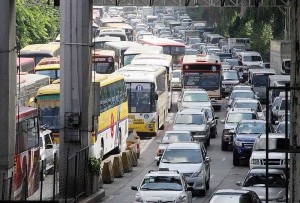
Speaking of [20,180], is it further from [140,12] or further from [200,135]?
[140,12]

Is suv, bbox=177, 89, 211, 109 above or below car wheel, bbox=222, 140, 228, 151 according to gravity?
above

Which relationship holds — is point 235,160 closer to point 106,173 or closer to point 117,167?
point 117,167

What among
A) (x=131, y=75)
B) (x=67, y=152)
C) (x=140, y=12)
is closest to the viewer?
(x=67, y=152)

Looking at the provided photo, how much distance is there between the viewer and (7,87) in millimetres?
28438

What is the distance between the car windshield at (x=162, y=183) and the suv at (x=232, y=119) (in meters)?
15.8

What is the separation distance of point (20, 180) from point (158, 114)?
23.1 m

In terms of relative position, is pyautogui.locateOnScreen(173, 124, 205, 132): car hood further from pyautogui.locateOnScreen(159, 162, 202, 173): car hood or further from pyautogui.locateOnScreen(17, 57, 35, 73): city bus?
pyautogui.locateOnScreen(17, 57, 35, 73): city bus

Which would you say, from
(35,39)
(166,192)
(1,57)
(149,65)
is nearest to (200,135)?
(149,65)

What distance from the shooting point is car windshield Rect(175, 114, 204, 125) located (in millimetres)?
48500

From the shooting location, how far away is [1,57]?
28062mm

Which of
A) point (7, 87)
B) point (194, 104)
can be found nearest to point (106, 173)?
point (7, 87)

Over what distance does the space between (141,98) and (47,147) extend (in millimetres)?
13985

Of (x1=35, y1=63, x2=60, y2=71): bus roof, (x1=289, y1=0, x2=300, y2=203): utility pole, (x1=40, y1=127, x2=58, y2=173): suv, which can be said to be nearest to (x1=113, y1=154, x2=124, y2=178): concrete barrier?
(x1=40, y1=127, x2=58, y2=173): suv

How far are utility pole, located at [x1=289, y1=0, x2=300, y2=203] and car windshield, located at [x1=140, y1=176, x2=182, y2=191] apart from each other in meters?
9.24
